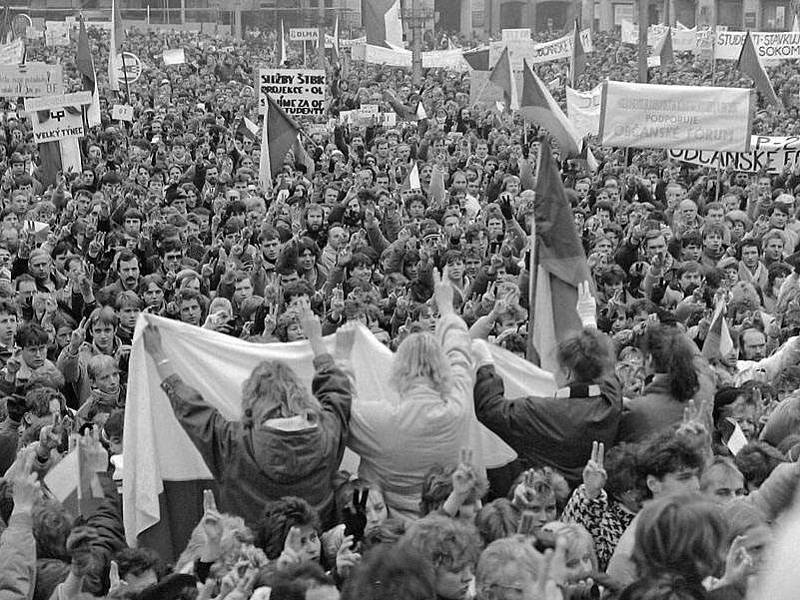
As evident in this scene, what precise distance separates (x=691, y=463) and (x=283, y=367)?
4.44 feet

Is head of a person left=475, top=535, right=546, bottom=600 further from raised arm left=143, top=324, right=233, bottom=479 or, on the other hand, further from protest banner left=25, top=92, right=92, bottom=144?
protest banner left=25, top=92, right=92, bottom=144

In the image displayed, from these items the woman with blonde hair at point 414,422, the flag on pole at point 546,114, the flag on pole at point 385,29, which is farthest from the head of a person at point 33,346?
the flag on pole at point 385,29

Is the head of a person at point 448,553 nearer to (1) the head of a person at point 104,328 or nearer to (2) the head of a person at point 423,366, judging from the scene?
(2) the head of a person at point 423,366

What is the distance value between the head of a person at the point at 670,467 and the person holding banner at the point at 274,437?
3.72 feet

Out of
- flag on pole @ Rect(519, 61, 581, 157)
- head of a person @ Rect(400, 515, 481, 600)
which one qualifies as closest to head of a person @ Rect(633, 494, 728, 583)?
head of a person @ Rect(400, 515, 481, 600)

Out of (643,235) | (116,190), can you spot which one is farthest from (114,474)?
Answer: (116,190)

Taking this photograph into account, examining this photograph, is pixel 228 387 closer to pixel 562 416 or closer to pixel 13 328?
pixel 562 416

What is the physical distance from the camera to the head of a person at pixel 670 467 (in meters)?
4.96

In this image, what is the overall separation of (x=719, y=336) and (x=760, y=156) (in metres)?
8.18

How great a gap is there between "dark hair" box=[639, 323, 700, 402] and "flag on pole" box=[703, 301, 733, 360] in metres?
2.27

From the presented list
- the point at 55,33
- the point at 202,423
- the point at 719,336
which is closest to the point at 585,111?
the point at 719,336

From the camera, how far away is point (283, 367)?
5.54 m

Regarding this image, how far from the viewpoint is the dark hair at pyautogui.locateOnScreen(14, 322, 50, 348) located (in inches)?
328

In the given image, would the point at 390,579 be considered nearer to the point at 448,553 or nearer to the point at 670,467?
the point at 448,553
